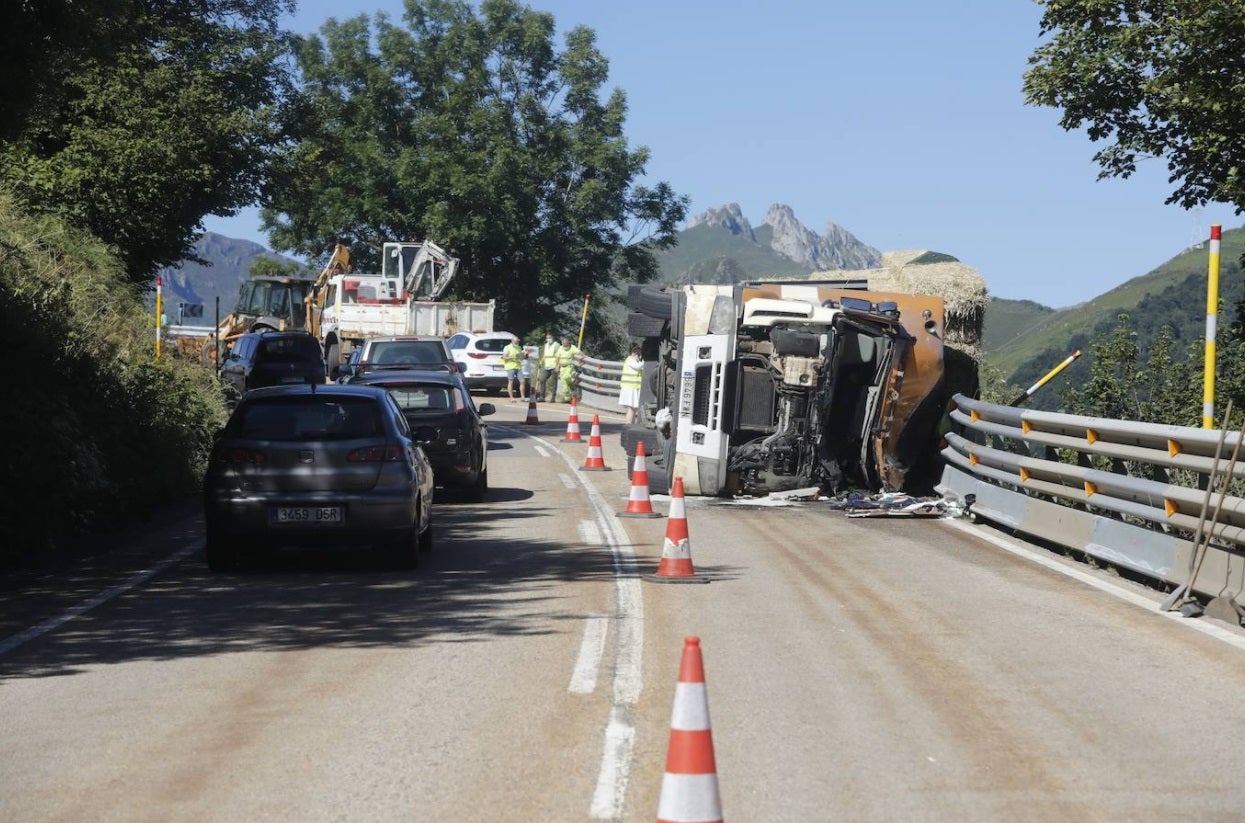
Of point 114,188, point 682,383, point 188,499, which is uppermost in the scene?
point 114,188

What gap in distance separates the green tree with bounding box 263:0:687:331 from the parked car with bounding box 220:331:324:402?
27794 mm

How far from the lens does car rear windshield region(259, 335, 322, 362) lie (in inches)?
1259

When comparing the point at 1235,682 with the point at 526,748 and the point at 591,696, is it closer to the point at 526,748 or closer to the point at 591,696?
the point at 591,696

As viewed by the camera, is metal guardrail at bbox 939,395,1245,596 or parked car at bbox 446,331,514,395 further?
parked car at bbox 446,331,514,395

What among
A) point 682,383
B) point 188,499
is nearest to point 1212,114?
point 682,383

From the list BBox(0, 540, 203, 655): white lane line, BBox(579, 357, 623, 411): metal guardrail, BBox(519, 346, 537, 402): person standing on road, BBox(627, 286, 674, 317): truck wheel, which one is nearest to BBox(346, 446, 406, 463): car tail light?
BBox(0, 540, 203, 655): white lane line

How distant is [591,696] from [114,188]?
73.2 ft

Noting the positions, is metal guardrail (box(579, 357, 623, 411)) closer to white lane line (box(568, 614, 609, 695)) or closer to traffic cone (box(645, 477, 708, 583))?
traffic cone (box(645, 477, 708, 583))

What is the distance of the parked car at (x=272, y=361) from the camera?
31.4 metres

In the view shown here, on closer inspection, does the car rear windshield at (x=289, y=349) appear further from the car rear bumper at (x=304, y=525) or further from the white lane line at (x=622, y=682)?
the car rear bumper at (x=304, y=525)

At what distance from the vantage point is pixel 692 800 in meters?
4.77

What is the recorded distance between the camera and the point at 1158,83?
1967cm

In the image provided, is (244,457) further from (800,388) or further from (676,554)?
(800,388)

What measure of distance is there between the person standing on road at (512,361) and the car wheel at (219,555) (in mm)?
27696
